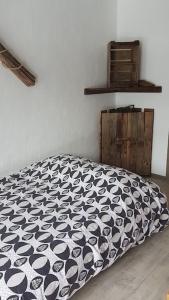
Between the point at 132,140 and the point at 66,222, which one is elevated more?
the point at 132,140

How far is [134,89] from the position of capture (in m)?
3.08

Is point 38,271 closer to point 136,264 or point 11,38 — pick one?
point 136,264

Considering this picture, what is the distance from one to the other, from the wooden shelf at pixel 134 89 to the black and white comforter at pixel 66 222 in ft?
2.86

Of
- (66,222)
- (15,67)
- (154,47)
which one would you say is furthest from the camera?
(154,47)

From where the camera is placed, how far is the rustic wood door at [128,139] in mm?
3129

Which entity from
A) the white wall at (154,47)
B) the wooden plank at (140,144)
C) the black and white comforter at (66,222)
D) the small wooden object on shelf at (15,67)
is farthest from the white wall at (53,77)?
the wooden plank at (140,144)

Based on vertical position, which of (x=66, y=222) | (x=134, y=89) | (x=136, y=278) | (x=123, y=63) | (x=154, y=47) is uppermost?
(x=154, y=47)

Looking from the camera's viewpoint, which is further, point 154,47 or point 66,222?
point 154,47

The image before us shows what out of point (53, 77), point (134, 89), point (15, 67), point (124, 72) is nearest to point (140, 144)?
point (134, 89)

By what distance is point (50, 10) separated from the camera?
97.8 inches

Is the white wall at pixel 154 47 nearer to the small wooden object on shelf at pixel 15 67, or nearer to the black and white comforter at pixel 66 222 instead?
the black and white comforter at pixel 66 222

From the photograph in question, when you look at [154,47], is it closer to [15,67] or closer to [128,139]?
[128,139]

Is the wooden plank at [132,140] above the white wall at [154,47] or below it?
below

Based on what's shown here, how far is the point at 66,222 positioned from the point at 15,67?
1.21 metres
